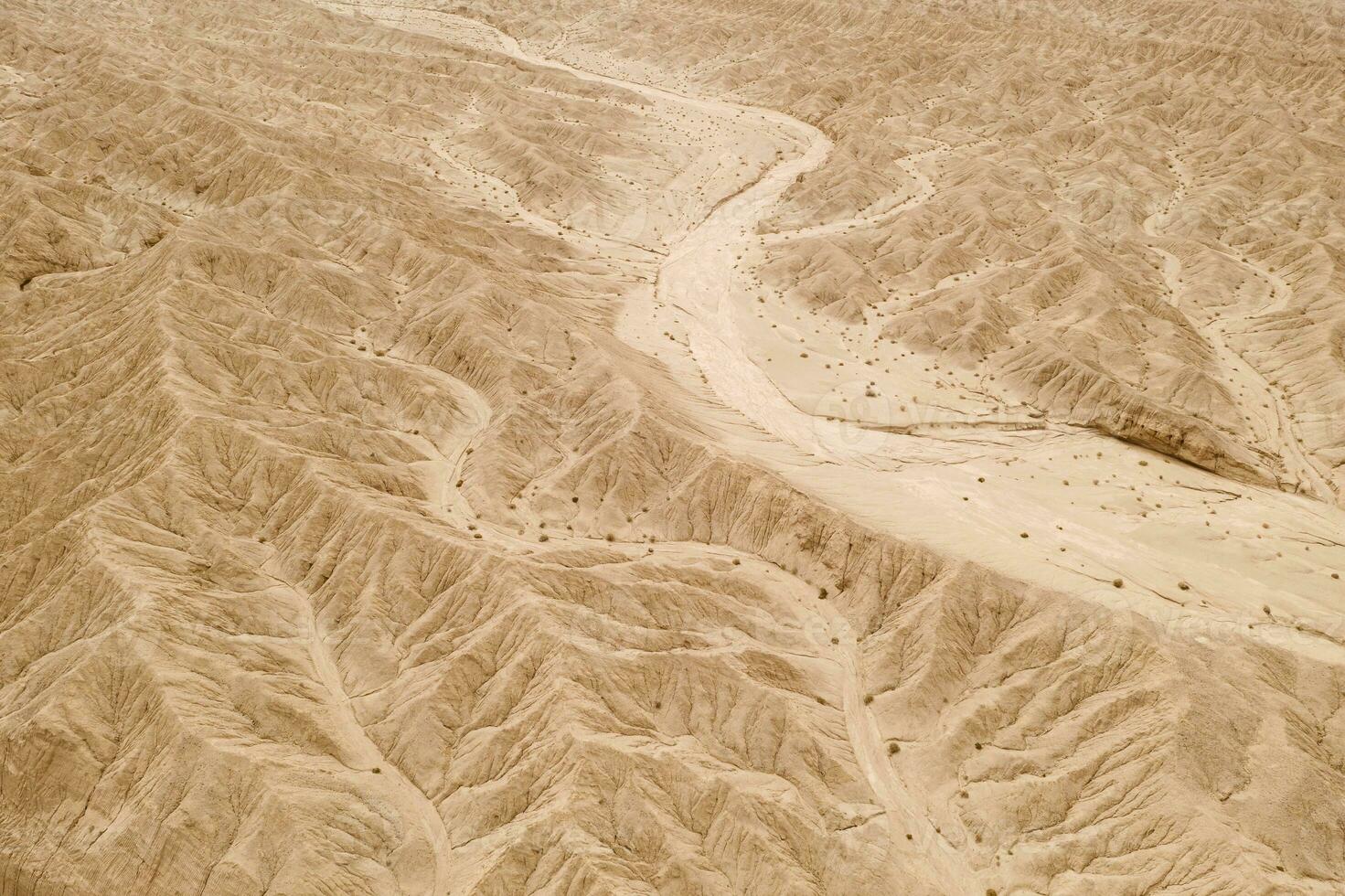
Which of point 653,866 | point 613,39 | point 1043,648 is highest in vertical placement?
point 613,39

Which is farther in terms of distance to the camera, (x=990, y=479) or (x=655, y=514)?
(x=990, y=479)

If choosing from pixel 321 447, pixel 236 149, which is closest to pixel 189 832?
pixel 321 447

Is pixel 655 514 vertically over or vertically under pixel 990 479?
under

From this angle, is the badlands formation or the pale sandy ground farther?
the pale sandy ground

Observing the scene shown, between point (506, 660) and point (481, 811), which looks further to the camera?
point (506, 660)

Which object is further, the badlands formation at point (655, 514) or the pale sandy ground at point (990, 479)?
the pale sandy ground at point (990, 479)

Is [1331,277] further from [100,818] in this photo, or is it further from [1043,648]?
[100,818]

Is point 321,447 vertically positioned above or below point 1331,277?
below

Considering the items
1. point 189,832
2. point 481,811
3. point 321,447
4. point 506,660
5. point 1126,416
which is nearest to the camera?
point 189,832
